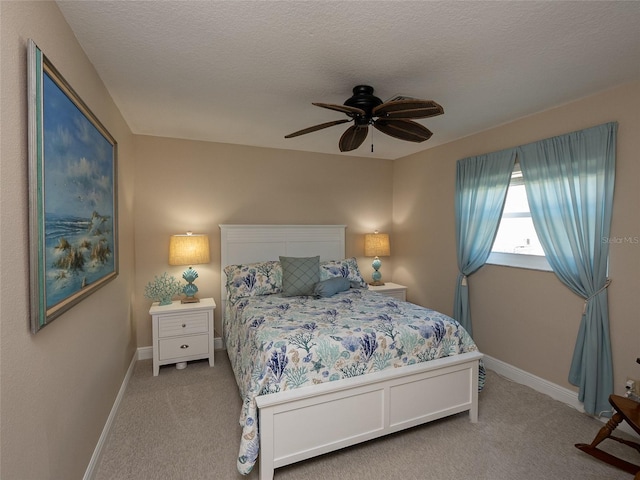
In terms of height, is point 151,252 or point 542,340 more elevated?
point 151,252

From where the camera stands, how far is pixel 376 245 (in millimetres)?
4371

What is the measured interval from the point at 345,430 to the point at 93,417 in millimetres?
1517

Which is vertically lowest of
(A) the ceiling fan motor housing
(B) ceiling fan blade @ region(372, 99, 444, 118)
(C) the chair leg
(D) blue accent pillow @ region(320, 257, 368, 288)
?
(C) the chair leg

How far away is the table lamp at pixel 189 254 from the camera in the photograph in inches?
132

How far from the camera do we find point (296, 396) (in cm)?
186

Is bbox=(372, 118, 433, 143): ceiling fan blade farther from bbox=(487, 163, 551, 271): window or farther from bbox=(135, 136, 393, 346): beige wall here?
bbox=(135, 136, 393, 346): beige wall

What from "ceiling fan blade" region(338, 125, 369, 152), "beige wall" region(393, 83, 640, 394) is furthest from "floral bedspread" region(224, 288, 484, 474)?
"ceiling fan blade" region(338, 125, 369, 152)

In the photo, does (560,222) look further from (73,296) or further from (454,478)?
(73,296)

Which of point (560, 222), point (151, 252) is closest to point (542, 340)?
point (560, 222)

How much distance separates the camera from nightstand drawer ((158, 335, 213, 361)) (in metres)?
3.14

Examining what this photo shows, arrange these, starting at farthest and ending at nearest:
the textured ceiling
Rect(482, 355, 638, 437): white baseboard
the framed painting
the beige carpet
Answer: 1. Rect(482, 355, 638, 437): white baseboard
2. the beige carpet
3. the textured ceiling
4. the framed painting

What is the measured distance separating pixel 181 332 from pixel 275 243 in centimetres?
146

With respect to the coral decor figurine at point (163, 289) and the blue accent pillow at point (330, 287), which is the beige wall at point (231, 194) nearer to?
the coral decor figurine at point (163, 289)

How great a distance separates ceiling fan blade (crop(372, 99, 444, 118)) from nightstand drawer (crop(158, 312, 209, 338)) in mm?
2550
